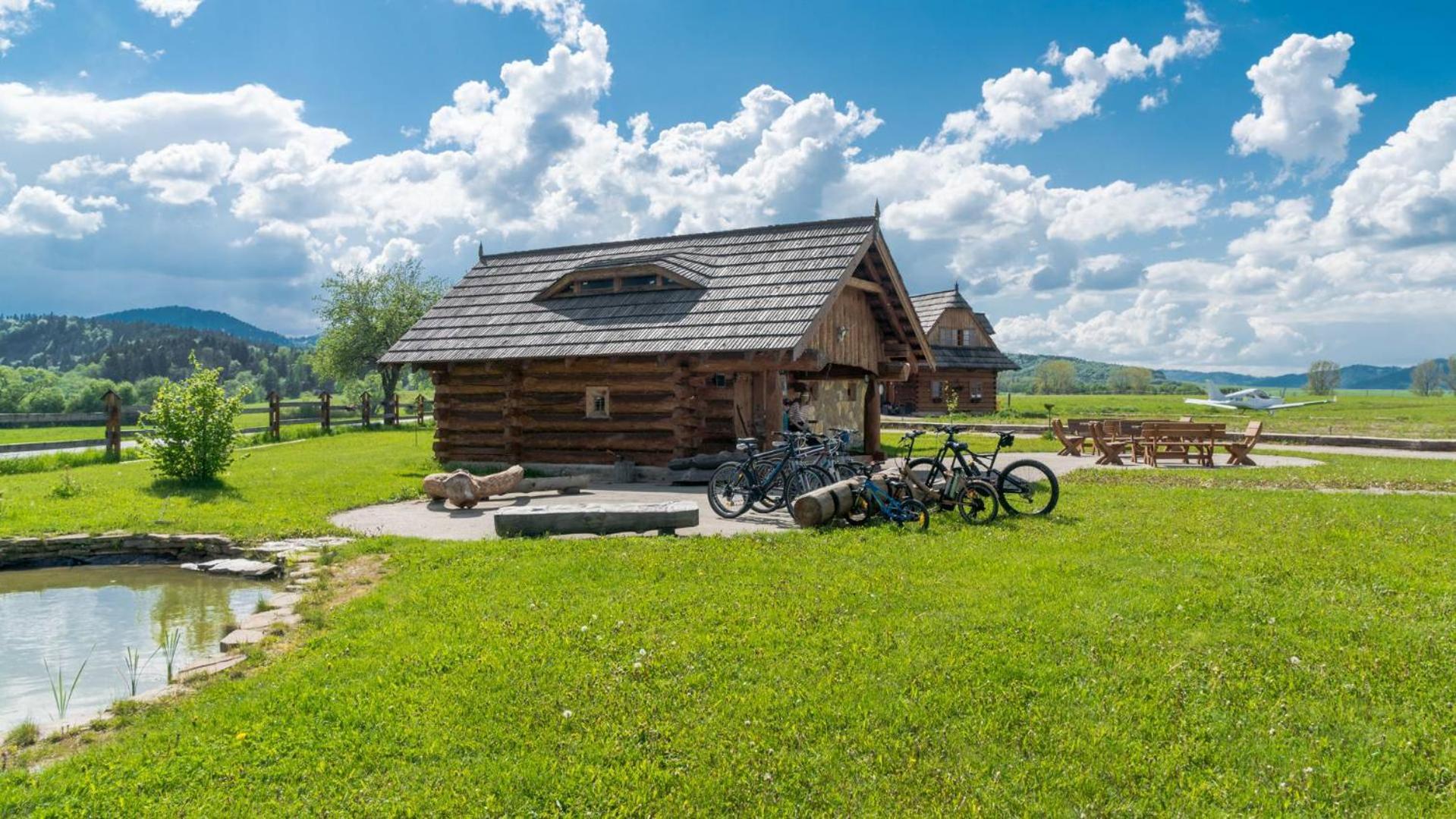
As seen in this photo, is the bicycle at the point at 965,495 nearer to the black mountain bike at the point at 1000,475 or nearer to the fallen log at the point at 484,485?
the black mountain bike at the point at 1000,475

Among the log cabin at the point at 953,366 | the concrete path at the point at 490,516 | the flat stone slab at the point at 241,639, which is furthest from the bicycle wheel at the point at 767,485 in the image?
the log cabin at the point at 953,366

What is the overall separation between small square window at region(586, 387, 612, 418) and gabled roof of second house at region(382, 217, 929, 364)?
1128mm

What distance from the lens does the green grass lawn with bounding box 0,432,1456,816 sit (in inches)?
163

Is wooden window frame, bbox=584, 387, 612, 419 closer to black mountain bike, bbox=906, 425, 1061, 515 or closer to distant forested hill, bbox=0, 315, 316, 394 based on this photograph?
black mountain bike, bbox=906, 425, 1061, 515

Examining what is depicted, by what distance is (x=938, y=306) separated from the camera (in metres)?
47.9

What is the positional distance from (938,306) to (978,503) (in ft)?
127

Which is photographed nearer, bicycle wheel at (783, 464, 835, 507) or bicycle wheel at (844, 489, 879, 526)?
bicycle wheel at (844, 489, 879, 526)

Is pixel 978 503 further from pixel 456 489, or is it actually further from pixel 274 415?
pixel 274 415

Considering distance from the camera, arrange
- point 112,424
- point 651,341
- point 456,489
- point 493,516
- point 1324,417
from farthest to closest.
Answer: point 1324,417
point 112,424
point 651,341
point 456,489
point 493,516

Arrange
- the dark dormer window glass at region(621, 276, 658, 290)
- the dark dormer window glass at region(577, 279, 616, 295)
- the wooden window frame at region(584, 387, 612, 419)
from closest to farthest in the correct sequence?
1. the wooden window frame at region(584, 387, 612, 419)
2. the dark dormer window glass at region(621, 276, 658, 290)
3. the dark dormer window glass at region(577, 279, 616, 295)

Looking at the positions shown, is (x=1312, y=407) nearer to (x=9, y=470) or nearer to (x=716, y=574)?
(x=716, y=574)

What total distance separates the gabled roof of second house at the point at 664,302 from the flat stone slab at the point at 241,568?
8421 mm

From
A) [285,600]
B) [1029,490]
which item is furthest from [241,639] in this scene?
[1029,490]

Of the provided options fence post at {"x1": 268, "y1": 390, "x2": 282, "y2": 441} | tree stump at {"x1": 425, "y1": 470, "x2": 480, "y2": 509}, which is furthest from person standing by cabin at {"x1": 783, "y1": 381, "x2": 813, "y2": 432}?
fence post at {"x1": 268, "y1": 390, "x2": 282, "y2": 441}
